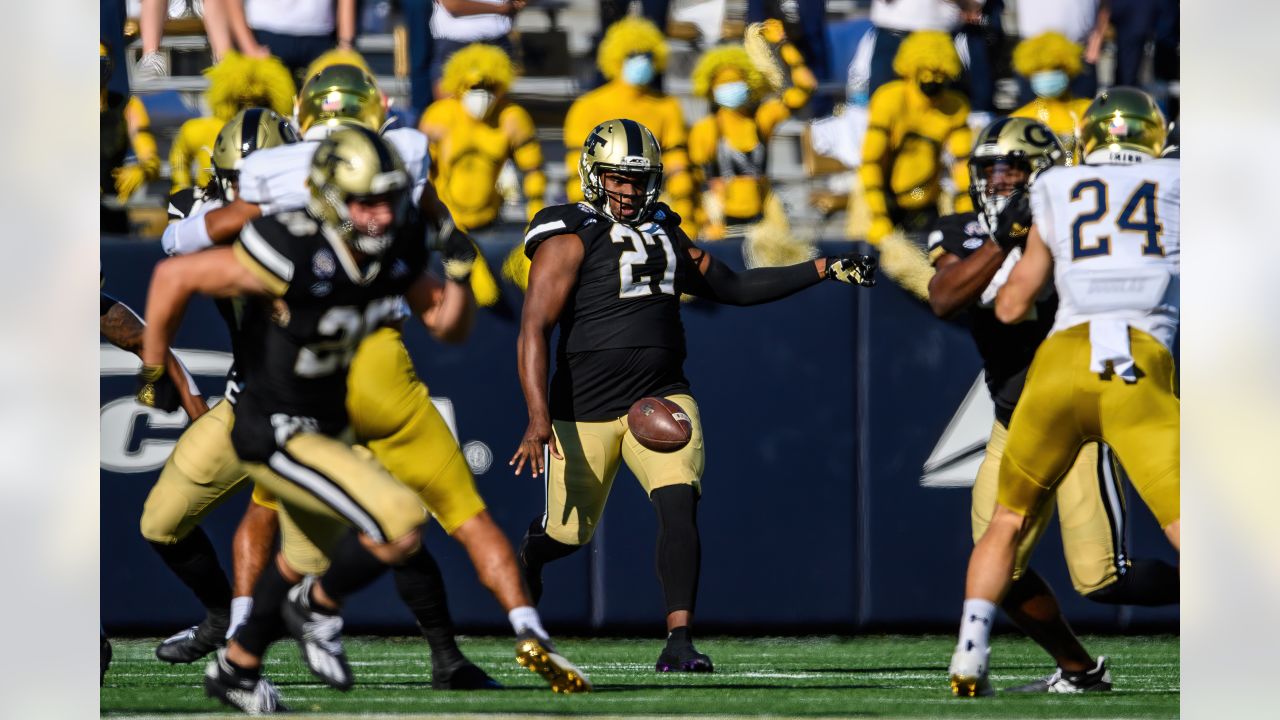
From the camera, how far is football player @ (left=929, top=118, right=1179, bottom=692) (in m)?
4.46

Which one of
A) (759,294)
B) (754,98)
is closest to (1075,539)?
(759,294)

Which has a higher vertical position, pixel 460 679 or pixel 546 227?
pixel 546 227

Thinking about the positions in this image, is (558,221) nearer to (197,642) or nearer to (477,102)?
(477,102)

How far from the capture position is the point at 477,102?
19.0 feet

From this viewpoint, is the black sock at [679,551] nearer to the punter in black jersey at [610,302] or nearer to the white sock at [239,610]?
the punter in black jersey at [610,302]

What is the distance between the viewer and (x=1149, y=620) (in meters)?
5.54

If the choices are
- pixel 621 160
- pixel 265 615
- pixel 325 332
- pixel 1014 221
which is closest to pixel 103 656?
pixel 265 615

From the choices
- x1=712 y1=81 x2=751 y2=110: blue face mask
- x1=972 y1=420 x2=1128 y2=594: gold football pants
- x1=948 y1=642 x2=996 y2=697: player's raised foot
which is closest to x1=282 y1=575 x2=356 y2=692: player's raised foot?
x1=948 y1=642 x2=996 y2=697: player's raised foot

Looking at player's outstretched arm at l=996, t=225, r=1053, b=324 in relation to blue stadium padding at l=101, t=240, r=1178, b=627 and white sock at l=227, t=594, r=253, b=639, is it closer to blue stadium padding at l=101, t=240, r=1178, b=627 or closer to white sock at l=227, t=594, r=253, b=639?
blue stadium padding at l=101, t=240, r=1178, b=627

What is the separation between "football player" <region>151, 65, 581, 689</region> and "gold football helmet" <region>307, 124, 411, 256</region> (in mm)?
194

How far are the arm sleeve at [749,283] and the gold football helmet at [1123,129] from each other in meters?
0.79

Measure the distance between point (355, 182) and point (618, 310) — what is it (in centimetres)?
107

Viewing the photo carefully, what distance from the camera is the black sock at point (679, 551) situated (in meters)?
4.59
